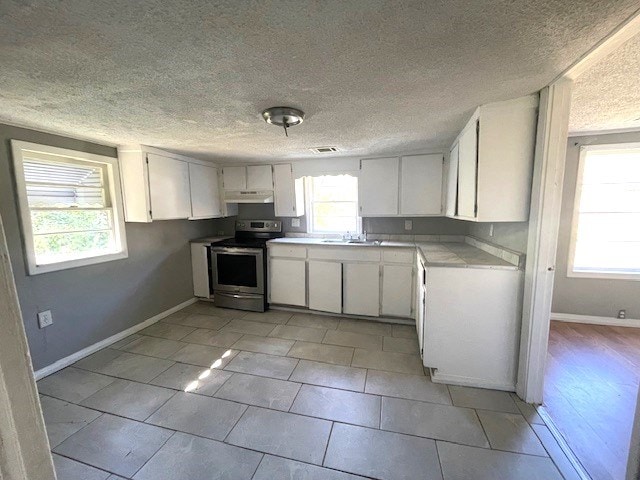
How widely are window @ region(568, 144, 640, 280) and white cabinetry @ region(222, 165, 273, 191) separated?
3.76 meters

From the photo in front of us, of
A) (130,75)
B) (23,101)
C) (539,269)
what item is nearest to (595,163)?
(539,269)

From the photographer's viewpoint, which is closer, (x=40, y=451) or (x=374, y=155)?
(x=40, y=451)

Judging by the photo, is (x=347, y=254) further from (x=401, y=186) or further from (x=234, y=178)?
(x=234, y=178)

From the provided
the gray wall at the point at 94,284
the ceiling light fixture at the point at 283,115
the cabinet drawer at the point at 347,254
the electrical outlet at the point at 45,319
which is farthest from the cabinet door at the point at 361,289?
the electrical outlet at the point at 45,319

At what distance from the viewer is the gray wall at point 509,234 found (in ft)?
6.29

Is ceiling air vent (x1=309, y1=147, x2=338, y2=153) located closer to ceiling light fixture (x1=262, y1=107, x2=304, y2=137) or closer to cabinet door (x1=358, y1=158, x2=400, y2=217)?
cabinet door (x1=358, y1=158, x2=400, y2=217)

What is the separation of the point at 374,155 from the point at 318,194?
1.01m

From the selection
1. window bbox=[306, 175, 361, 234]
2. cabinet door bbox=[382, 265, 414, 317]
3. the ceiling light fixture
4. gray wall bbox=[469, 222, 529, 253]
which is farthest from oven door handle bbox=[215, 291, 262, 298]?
gray wall bbox=[469, 222, 529, 253]

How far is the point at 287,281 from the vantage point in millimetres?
3529

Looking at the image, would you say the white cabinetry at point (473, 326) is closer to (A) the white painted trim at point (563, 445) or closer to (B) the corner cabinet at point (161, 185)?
(A) the white painted trim at point (563, 445)

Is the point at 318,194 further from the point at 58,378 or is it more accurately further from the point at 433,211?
the point at 58,378

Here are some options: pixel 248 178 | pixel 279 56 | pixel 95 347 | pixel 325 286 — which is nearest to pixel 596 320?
pixel 325 286

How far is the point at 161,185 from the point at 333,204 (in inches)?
86.6

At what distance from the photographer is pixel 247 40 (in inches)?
43.2
